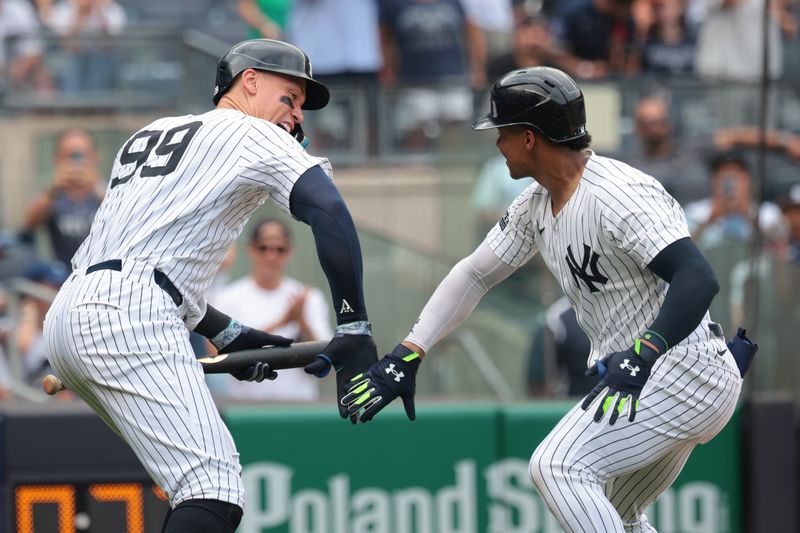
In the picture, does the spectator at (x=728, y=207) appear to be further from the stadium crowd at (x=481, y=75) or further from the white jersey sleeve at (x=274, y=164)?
the white jersey sleeve at (x=274, y=164)

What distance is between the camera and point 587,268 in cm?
502

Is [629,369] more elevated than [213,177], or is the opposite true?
[213,177]

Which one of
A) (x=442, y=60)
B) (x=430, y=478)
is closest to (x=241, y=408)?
(x=430, y=478)

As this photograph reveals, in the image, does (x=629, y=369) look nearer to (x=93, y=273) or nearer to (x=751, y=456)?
(x=93, y=273)

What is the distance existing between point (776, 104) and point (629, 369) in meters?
4.67

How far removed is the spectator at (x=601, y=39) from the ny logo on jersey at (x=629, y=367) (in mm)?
6163

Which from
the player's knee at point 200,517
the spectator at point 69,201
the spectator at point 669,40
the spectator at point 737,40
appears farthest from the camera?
the spectator at point 669,40

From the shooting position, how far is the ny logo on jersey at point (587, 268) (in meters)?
4.98

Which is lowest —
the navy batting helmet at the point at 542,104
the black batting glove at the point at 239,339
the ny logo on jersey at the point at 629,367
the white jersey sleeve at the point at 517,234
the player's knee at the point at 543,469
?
the player's knee at the point at 543,469

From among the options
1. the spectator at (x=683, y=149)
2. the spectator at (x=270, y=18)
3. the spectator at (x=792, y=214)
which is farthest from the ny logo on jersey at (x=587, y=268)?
the spectator at (x=270, y=18)

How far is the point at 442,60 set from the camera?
10070 millimetres

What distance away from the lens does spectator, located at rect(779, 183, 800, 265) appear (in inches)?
351

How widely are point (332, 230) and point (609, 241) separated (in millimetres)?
926

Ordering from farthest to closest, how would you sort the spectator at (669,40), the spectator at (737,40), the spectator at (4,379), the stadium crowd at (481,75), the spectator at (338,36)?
the spectator at (669,40) < the spectator at (737,40) < the spectator at (338,36) < the stadium crowd at (481,75) < the spectator at (4,379)
